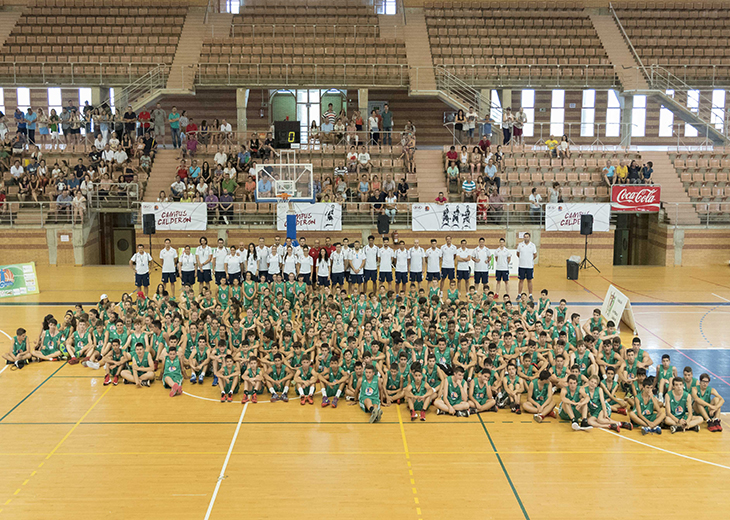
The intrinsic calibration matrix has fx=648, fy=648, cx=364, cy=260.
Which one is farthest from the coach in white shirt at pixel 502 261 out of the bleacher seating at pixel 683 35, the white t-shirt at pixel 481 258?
the bleacher seating at pixel 683 35

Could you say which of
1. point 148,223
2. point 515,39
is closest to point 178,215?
point 148,223

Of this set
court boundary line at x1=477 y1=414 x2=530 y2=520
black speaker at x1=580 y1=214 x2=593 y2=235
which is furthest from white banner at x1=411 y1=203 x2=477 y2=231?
court boundary line at x1=477 y1=414 x2=530 y2=520

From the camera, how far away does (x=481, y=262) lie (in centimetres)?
1864

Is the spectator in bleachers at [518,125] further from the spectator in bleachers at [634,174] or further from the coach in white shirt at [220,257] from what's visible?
the coach in white shirt at [220,257]

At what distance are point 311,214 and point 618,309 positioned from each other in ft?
38.4

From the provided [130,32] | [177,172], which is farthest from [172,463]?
[130,32]

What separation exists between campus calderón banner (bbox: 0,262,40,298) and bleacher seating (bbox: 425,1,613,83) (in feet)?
66.2

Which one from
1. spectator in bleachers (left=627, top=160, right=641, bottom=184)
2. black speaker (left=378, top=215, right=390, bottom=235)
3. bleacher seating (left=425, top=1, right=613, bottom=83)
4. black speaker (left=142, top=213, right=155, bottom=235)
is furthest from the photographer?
bleacher seating (left=425, top=1, right=613, bottom=83)

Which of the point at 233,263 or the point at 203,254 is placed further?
the point at 203,254

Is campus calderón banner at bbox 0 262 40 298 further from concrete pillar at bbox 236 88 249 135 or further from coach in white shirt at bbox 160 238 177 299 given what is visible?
concrete pillar at bbox 236 88 249 135

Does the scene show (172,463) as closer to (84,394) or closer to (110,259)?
(84,394)

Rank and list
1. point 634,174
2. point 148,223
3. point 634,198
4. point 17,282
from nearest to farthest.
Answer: point 17,282 < point 148,223 < point 634,198 < point 634,174

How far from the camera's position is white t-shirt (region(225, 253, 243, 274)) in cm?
1841

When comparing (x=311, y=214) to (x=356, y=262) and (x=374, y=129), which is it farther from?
(x=374, y=129)
